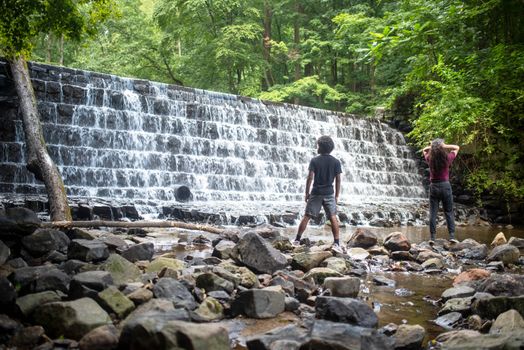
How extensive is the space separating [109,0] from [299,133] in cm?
1271

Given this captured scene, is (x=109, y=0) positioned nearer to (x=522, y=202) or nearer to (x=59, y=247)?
(x=59, y=247)

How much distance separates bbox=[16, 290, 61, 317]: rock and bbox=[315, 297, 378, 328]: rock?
207cm

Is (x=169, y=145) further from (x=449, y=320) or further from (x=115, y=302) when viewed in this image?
(x=449, y=320)

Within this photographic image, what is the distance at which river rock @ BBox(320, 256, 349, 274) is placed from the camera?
5.06 meters

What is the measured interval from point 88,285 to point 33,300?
392mm

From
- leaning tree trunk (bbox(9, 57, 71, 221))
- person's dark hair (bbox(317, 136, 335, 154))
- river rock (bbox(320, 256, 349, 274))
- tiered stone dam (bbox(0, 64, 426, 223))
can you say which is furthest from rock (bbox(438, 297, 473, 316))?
tiered stone dam (bbox(0, 64, 426, 223))

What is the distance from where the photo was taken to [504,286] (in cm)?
378

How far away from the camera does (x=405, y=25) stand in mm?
9320

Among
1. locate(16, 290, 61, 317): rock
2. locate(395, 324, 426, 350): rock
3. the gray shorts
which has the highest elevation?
the gray shorts

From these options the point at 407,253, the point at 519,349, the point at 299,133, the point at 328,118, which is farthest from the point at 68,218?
the point at 328,118

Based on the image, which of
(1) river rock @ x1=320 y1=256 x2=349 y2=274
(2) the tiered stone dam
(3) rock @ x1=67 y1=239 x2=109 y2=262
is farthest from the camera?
(2) the tiered stone dam

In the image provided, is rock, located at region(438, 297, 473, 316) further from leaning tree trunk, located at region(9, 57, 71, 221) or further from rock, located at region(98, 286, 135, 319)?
leaning tree trunk, located at region(9, 57, 71, 221)

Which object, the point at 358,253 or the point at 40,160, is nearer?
the point at 358,253

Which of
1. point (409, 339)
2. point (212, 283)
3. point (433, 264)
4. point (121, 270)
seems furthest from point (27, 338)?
point (433, 264)
